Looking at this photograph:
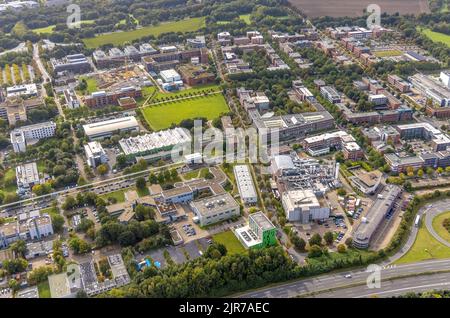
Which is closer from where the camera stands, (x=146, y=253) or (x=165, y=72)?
(x=146, y=253)

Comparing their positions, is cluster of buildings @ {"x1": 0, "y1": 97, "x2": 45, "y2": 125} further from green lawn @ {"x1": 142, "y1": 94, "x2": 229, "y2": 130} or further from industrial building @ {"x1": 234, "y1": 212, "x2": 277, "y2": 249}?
industrial building @ {"x1": 234, "y1": 212, "x2": 277, "y2": 249}

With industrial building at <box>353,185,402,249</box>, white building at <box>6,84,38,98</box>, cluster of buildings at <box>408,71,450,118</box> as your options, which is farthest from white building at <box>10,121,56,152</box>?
cluster of buildings at <box>408,71,450,118</box>

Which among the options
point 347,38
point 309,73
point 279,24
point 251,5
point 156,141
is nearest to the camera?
point 156,141

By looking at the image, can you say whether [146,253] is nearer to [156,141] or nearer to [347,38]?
[156,141]

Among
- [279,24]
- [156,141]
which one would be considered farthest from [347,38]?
[156,141]

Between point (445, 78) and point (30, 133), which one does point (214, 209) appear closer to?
point (30, 133)

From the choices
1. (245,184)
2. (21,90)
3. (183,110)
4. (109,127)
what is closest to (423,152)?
(245,184)

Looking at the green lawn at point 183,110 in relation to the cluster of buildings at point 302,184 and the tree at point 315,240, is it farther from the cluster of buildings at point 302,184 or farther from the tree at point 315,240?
the tree at point 315,240
